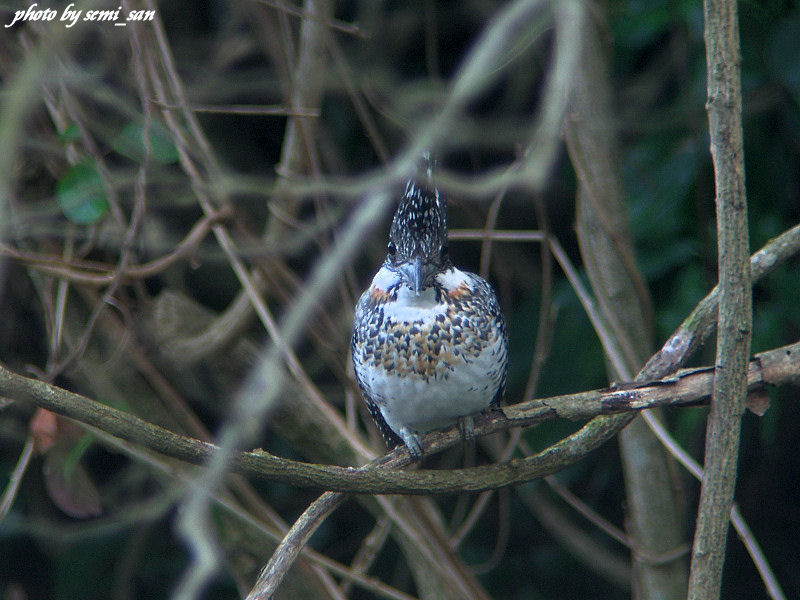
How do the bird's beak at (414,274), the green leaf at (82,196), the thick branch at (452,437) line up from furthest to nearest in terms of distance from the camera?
1. the green leaf at (82,196)
2. the bird's beak at (414,274)
3. the thick branch at (452,437)

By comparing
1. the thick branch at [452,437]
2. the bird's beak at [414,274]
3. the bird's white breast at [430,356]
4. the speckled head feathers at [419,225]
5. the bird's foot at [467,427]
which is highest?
the speckled head feathers at [419,225]

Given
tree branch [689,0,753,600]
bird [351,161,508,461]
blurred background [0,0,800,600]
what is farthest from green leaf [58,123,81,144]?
tree branch [689,0,753,600]

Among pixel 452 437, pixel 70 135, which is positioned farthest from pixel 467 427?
pixel 70 135

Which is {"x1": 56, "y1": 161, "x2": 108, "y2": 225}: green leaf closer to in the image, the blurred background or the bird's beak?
the blurred background

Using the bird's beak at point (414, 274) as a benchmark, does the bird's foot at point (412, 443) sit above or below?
below

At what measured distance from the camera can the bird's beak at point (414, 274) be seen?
65.4 inches

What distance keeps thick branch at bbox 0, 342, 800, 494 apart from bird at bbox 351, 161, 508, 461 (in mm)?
89

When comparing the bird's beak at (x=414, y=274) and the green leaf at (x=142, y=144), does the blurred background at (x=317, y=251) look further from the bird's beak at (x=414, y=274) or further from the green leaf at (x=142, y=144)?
the bird's beak at (x=414, y=274)

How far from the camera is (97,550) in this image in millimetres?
2867

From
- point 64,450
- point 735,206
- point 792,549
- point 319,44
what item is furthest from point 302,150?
point 792,549

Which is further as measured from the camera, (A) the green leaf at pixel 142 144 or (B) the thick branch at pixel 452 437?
(A) the green leaf at pixel 142 144

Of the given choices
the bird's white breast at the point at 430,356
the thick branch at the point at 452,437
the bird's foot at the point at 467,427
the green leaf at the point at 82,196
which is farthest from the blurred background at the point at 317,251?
the thick branch at the point at 452,437

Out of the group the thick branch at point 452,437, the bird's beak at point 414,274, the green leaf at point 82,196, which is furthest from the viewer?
the green leaf at point 82,196

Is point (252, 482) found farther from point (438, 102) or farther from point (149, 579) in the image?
point (438, 102)
